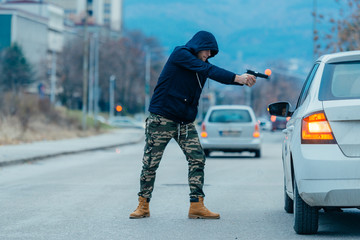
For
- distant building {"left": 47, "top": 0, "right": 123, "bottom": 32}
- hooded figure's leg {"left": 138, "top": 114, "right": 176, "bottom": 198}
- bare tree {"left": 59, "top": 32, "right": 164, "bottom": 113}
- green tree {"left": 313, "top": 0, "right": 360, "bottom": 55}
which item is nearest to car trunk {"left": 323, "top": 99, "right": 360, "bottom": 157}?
hooded figure's leg {"left": 138, "top": 114, "right": 176, "bottom": 198}

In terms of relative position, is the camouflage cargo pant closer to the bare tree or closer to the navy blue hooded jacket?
the navy blue hooded jacket

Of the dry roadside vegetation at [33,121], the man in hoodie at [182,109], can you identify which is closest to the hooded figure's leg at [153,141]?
the man in hoodie at [182,109]

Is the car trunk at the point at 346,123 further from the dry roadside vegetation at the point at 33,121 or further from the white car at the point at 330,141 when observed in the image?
the dry roadside vegetation at the point at 33,121

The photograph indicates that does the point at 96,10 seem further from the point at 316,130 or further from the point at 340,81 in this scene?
the point at 316,130

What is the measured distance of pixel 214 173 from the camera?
52.4 feet

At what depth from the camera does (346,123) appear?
669 cm

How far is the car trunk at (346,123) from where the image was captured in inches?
261

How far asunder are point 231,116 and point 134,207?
45.8ft

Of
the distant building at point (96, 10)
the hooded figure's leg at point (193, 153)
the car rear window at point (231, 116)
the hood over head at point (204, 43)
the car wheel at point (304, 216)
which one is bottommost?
the car rear window at point (231, 116)

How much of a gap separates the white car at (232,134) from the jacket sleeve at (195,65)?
48.2 ft

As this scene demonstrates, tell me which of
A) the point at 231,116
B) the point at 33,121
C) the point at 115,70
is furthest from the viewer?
the point at 115,70

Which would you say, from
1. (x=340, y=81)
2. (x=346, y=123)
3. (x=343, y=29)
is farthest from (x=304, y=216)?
(x=343, y=29)

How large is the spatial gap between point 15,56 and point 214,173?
231ft

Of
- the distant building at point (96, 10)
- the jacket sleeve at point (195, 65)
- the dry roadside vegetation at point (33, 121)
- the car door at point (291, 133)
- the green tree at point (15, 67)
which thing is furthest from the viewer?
the distant building at point (96, 10)
